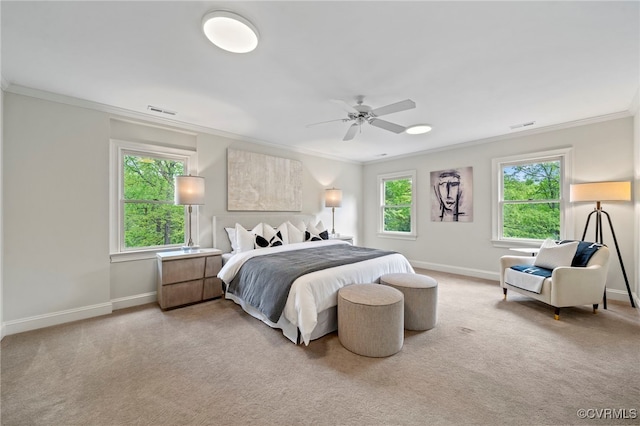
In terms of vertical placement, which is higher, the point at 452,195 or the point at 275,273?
the point at 452,195

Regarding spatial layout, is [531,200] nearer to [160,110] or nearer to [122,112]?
[160,110]

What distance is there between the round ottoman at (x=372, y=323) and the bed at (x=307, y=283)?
0.78 ft

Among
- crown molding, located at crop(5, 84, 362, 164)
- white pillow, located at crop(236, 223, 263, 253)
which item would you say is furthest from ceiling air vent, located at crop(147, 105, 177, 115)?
white pillow, located at crop(236, 223, 263, 253)

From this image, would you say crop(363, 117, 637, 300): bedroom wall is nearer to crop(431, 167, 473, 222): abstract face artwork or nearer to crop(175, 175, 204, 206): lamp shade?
crop(431, 167, 473, 222): abstract face artwork

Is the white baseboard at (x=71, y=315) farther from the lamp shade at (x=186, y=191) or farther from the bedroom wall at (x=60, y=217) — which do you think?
the lamp shade at (x=186, y=191)

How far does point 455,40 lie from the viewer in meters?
1.98

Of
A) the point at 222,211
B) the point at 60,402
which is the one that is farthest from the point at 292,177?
the point at 60,402

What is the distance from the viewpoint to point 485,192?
474cm

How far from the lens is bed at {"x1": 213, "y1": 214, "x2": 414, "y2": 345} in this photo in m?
2.36

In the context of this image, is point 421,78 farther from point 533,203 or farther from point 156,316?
point 156,316

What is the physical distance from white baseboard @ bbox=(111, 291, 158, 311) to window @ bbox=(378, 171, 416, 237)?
4874 mm

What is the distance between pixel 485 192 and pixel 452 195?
572 millimetres

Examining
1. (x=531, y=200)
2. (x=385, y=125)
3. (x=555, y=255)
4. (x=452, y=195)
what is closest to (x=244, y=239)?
(x=385, y=125)

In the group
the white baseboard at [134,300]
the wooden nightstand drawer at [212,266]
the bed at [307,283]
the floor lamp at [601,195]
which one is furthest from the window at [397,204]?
the white baseboard at [134,300]
